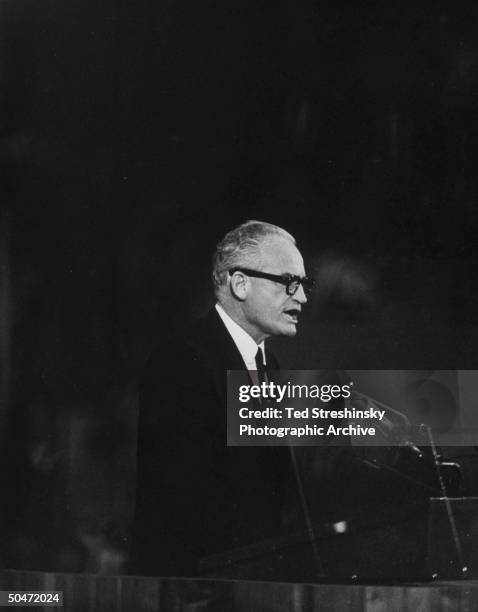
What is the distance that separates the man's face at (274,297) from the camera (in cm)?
368

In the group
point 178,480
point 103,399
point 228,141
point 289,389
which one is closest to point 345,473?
point 289,389

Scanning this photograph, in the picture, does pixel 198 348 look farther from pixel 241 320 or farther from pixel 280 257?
pixel 280 257

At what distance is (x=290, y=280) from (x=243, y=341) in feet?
0.97

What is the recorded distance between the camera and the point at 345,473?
141 inches

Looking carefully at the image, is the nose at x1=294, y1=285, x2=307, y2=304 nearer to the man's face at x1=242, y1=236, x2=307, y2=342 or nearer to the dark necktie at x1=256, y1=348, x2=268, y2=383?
the man's face at x1=242, y1=236, x2=307, y2=342

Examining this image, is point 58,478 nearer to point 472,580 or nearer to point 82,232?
point 82,232

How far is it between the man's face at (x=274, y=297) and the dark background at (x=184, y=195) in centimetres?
6

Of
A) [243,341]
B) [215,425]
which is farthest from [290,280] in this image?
[215,425]

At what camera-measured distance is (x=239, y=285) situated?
3707 mm

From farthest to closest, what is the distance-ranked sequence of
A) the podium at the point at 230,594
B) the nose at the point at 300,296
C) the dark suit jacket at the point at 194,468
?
the nose at the point at 300,296
the dark suit jacket at the point at 194,468
the podium at the point at 230,594

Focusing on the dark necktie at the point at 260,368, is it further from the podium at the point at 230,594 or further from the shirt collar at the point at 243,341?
the podium at the point at 230,594

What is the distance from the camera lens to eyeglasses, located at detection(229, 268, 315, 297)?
369 cm

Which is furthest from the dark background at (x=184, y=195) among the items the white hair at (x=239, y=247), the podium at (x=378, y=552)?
the podium at (x=378, y=552)

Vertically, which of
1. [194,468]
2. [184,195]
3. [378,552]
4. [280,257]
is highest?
[184,195]
